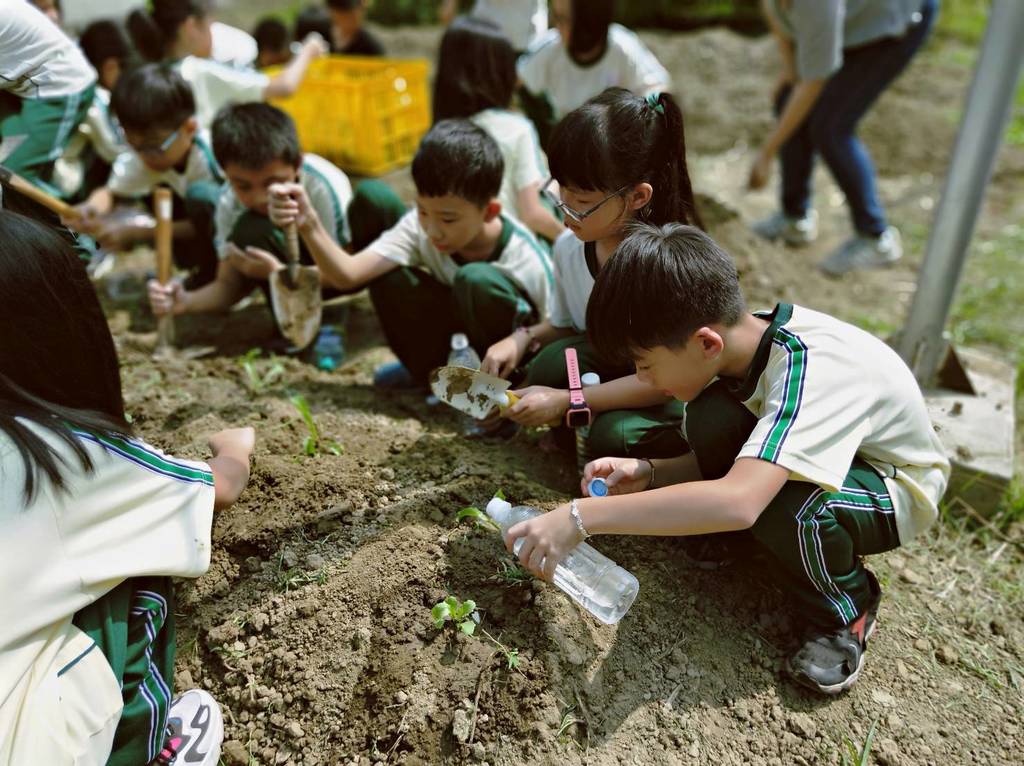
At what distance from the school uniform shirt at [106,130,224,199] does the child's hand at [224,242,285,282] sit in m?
0.59

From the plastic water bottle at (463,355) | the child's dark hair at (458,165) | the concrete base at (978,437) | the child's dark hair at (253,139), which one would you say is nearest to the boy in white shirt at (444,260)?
the child's dark hair at (458,165)

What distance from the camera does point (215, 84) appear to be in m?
4.70

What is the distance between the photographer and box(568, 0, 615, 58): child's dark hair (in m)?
4.14

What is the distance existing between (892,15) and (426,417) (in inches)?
129

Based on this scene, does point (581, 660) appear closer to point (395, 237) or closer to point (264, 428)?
point (264, 428)

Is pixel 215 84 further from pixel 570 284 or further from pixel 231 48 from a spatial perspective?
pixel 570 284

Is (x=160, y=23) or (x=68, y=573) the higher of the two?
(x=160, y=23)

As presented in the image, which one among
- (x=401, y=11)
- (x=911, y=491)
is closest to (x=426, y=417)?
(x=911, y=491)

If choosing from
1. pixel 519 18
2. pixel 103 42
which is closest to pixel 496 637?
pixel 103 42

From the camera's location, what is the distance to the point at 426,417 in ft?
10.00

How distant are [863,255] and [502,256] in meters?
2.95

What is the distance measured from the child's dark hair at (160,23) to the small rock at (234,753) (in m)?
4.21

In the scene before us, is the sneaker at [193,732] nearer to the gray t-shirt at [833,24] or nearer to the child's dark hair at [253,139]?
the child's dark hair at [253,139]

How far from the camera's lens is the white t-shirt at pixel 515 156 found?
138 inches
